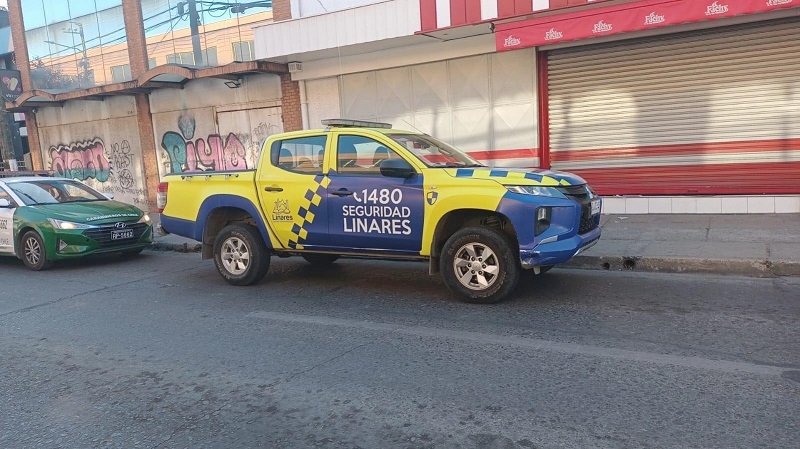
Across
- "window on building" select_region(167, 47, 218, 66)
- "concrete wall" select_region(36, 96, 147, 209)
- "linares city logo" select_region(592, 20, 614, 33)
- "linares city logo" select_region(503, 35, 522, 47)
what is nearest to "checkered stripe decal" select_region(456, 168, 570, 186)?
"linares city logo" select_region(592, 20, 614, 33)

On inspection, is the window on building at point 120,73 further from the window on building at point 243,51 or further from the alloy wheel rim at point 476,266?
the alloy wheel rim at point 476,266

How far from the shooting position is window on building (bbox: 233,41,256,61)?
14.5m

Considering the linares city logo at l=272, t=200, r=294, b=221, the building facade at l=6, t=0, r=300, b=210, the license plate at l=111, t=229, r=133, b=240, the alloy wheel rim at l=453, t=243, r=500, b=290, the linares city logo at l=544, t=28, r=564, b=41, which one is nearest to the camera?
the alloy wheel rim at l=453, t=243, r=500, b=290

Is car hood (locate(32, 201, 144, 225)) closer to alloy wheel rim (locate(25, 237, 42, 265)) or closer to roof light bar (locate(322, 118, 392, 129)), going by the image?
alloy wheel rim (locate(25, 237, 42, 265))

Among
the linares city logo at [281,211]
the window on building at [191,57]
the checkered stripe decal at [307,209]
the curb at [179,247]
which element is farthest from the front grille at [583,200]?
the window on building at [191,57]

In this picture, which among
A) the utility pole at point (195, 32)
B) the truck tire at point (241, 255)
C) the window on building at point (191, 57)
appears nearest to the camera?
the truck tire at point (241, 255)

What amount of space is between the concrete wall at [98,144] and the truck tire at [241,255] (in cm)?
1134

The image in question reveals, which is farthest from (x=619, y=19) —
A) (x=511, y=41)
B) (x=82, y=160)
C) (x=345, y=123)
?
(x=82, y=160)

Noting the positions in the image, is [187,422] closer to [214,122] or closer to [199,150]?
[214,122]

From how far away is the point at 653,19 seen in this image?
30.2ft

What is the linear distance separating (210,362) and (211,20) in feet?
41.0

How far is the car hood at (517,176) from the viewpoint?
5882 millimetres

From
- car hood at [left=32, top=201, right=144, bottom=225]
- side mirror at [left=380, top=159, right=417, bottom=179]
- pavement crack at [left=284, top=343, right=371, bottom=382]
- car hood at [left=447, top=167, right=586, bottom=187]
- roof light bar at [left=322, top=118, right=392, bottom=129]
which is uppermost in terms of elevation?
roof light bar at [left=322, top=118, right=392, bottom=129]

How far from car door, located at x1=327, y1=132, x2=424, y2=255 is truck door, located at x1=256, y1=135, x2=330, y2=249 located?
17 cm
